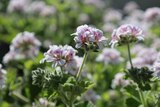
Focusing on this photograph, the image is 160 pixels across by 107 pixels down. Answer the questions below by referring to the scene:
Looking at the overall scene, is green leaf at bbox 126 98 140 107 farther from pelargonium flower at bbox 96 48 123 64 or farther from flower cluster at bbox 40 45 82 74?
pelargonium flower at bbox 96 48 123 64

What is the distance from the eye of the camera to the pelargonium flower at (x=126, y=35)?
2.25m

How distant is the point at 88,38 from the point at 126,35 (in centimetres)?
20

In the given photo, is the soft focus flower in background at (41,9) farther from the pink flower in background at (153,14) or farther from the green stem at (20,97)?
the green stem at (20,97)

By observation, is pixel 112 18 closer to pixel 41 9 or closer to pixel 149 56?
pixel 41 9

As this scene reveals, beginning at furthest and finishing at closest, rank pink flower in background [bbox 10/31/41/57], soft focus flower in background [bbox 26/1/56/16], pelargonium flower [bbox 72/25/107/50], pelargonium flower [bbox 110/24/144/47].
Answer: soft focus flower in background [bbox 26/1/56/16], pink flower in background [bbox 10/31/41/57], pelargonium flower [bbox 110/24/144/47], pelargonium flower [bbox 72/25/107/50]

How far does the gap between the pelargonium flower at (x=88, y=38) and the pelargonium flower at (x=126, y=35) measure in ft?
0.34

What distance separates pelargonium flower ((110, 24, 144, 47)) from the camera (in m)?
2.25

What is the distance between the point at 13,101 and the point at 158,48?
4.25 feet

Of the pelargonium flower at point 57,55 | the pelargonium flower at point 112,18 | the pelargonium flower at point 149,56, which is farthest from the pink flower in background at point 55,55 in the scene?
the pelargonium flower at point 112,18

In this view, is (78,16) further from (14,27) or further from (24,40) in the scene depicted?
(24,40)

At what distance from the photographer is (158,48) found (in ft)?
13.4

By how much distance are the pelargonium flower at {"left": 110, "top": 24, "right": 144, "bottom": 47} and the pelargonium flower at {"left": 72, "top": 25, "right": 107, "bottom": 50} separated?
103 millimetres

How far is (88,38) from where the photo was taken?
6.98 ft

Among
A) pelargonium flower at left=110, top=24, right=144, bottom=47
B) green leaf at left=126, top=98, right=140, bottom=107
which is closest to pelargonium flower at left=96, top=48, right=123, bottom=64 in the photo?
green leaf at left=126, top=98, right=140, bottom=107
